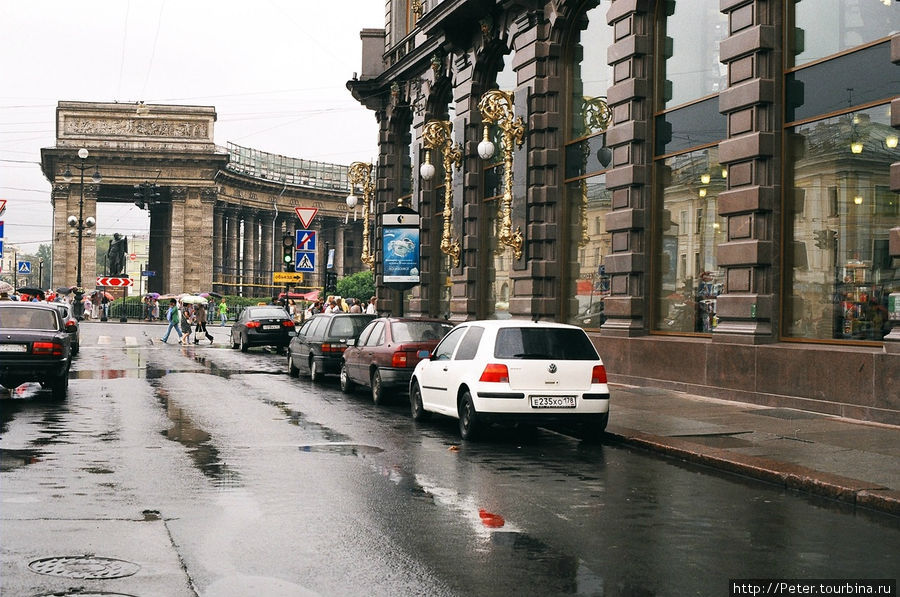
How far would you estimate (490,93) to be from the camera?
25656 mm

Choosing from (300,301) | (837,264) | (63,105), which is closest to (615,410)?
(837,264)

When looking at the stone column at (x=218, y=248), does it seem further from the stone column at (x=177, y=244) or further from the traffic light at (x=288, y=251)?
the traffic light at (x=288, y=251)

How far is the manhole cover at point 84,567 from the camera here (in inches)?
248

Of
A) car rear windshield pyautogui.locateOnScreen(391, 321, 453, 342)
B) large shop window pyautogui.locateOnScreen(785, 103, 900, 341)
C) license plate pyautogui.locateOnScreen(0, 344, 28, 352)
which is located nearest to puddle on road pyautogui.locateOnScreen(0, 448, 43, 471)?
license plate pyautogui.locateOnScreen(0, 344, 28, 352)

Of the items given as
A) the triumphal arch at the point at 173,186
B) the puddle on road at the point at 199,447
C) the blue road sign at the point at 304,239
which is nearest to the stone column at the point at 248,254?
the triumphal arch at the point at 173,186

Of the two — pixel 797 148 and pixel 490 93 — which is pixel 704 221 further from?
pixel 490 93

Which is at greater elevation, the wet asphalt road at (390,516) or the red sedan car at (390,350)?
the red sedan car at (390,350)

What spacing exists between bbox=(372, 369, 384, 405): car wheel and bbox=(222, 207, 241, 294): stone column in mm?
83813

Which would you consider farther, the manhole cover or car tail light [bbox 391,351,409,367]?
car tail light [bbox 391,351,409,367]

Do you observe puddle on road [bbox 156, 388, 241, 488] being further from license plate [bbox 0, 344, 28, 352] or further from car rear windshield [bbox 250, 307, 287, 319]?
car rear windshield [bbox 250, 307, 287, 319]

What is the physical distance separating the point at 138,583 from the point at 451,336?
Result: 917 centimetres

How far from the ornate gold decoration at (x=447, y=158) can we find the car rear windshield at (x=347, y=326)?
7121 millimetres

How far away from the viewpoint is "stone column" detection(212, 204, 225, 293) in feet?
312

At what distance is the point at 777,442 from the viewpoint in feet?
41.3
